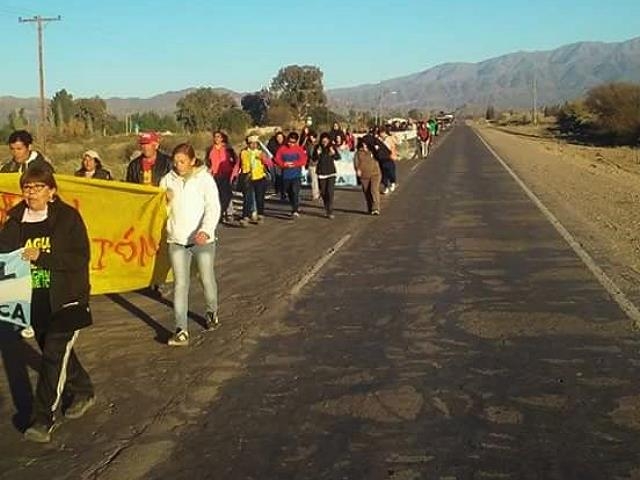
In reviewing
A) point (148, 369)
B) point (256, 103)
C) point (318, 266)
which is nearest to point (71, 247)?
point (148, 369)

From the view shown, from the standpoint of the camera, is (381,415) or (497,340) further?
(497,340)

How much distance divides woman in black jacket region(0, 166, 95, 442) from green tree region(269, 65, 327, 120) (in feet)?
365

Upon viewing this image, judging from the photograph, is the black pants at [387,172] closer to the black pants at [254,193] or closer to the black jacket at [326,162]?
the black jacket at [326,162]

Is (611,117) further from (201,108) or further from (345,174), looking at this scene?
(345,174)

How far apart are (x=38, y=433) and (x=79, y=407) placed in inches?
22.1

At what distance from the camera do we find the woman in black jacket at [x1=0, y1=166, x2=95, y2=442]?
222 inches

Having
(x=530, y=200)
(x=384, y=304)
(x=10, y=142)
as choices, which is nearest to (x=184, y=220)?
(x=10, y=142)

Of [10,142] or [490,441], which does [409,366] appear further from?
[10,142]

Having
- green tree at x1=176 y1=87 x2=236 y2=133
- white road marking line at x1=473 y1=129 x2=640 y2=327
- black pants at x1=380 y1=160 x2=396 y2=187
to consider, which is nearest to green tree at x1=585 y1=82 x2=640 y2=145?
green tree at x1=176 y1=87 x2=236 y2=133

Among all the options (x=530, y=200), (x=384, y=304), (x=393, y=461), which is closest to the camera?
(x=393, y=461)

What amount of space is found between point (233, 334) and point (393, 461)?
11.4 ft

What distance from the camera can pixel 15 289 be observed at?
21.7ft

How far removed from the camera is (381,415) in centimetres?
596

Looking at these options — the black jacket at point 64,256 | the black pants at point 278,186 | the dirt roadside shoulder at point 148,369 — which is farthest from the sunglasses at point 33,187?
the black pants at point 278,186
